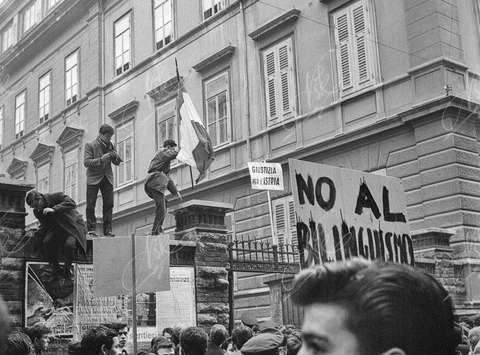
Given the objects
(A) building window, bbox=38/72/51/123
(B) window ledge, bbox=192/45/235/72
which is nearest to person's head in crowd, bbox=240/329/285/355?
(B) window ledge, bbox=192/45/235/72

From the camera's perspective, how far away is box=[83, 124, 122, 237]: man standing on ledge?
10031 mm

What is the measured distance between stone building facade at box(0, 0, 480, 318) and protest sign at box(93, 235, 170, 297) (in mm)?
7117

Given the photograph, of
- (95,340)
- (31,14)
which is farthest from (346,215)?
(31,14)

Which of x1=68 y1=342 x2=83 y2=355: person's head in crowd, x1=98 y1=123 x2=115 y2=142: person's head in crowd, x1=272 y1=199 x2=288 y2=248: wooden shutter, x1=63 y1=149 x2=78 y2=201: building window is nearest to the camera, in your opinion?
x1=68 y1=342 x2=83 y2=355: person's head in crowd

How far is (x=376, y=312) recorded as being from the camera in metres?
1.18

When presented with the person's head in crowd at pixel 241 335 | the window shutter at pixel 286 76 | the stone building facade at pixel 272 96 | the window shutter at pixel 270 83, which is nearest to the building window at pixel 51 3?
the stone building facade at pixel 272 96

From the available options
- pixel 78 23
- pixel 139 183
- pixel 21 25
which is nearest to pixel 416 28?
pixel 139 183

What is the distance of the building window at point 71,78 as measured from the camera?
24250 millimetres

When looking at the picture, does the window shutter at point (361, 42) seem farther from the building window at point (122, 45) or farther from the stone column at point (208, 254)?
the building window at point (122, 45)

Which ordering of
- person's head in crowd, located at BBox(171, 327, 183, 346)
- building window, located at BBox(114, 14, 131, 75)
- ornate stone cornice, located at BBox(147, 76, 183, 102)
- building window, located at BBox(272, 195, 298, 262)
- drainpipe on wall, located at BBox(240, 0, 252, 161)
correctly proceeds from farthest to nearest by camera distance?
building window, located at BBox(114, 14, 131, 75), ornate stone cornice, located at BBox(147, 76, 183, 102), drainpipe on wall, located at BBox(240, 0, 252, 161), building window, located at BBox(272, 195, 298, 262), person's head in crowd, located at BBox(171, 327, 183, 346)

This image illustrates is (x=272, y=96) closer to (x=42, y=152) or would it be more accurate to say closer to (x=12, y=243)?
(x=12, y=243)

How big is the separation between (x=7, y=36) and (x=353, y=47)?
66.5ft

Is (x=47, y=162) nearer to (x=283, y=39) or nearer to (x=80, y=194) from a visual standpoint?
(x=80, y=194)

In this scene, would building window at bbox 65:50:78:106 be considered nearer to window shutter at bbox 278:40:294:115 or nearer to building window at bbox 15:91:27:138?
building window at bbox 15:91:27:138
